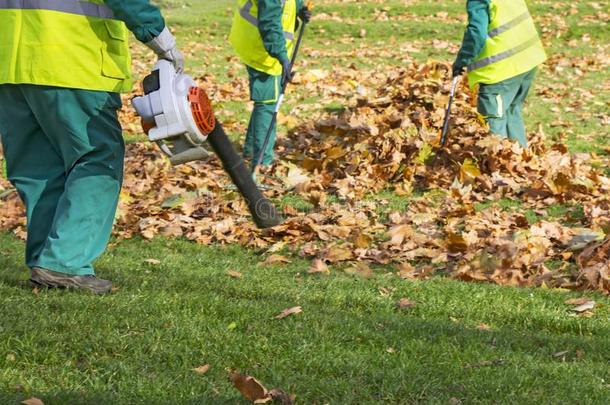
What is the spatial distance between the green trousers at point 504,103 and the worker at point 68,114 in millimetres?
4427

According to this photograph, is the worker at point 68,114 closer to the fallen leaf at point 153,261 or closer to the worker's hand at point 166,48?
the worker's hand at point 166,48

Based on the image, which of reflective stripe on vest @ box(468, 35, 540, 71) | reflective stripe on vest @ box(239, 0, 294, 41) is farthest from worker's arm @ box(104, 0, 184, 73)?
reflective stripe on vest @ box(468, 35, 540, 71)

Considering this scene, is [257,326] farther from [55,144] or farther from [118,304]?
[55,144]

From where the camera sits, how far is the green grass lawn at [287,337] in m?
3.88

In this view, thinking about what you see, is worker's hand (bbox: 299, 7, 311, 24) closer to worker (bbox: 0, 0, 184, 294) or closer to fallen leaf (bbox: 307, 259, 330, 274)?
fallen leaf (bbox: 307, 259, 330, 274)

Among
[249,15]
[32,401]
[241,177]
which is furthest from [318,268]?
[249,15]

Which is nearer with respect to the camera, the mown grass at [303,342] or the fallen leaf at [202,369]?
the mown grass at [303,342]

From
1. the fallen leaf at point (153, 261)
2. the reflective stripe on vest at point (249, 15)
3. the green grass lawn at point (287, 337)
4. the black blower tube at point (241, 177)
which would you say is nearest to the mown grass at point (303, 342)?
the green grass lawn at point (287, 337)

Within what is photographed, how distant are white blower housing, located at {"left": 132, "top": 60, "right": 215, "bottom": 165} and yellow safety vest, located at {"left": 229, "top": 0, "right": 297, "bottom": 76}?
4.22 meters

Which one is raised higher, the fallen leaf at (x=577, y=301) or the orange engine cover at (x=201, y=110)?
the orange engine cover at (x=201, y=110)

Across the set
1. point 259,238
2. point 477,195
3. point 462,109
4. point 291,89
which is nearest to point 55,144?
point 259,238

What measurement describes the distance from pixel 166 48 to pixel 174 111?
39cm

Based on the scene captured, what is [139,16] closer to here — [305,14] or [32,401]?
[32,401]

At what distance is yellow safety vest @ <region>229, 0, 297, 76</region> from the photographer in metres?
9.27
